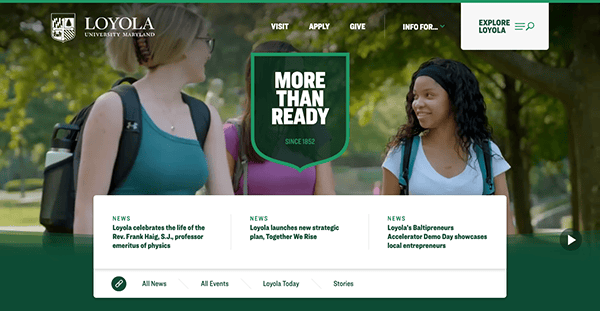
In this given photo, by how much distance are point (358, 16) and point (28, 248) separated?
2569 millimetres

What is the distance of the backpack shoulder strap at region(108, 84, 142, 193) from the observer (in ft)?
8.25

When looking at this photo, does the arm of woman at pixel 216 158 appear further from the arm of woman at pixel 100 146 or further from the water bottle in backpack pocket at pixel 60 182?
the water bottle in backpack pocket at pixel 60 182

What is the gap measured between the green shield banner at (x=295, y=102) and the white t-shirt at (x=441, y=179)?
0.54 m

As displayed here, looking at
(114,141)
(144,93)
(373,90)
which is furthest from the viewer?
(373,90)

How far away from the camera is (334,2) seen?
319 centimetres

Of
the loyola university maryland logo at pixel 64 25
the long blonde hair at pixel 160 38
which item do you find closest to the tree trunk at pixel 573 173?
the long blonde hair at pixel 160 38

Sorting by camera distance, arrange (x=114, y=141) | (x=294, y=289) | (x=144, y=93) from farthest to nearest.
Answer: (x=294, y=289) → (x=144, y=93) → (x=114, y=141)

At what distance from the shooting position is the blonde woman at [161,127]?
2518 mm

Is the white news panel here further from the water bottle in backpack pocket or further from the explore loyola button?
the explore loyola button

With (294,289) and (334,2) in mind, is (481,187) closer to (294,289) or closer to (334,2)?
(294,289)

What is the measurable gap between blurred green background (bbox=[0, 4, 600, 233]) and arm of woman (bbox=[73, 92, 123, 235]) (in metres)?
0.41

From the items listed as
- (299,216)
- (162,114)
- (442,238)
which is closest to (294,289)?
(299,216)

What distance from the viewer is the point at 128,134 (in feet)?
8.27

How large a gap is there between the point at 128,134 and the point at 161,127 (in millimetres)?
191
